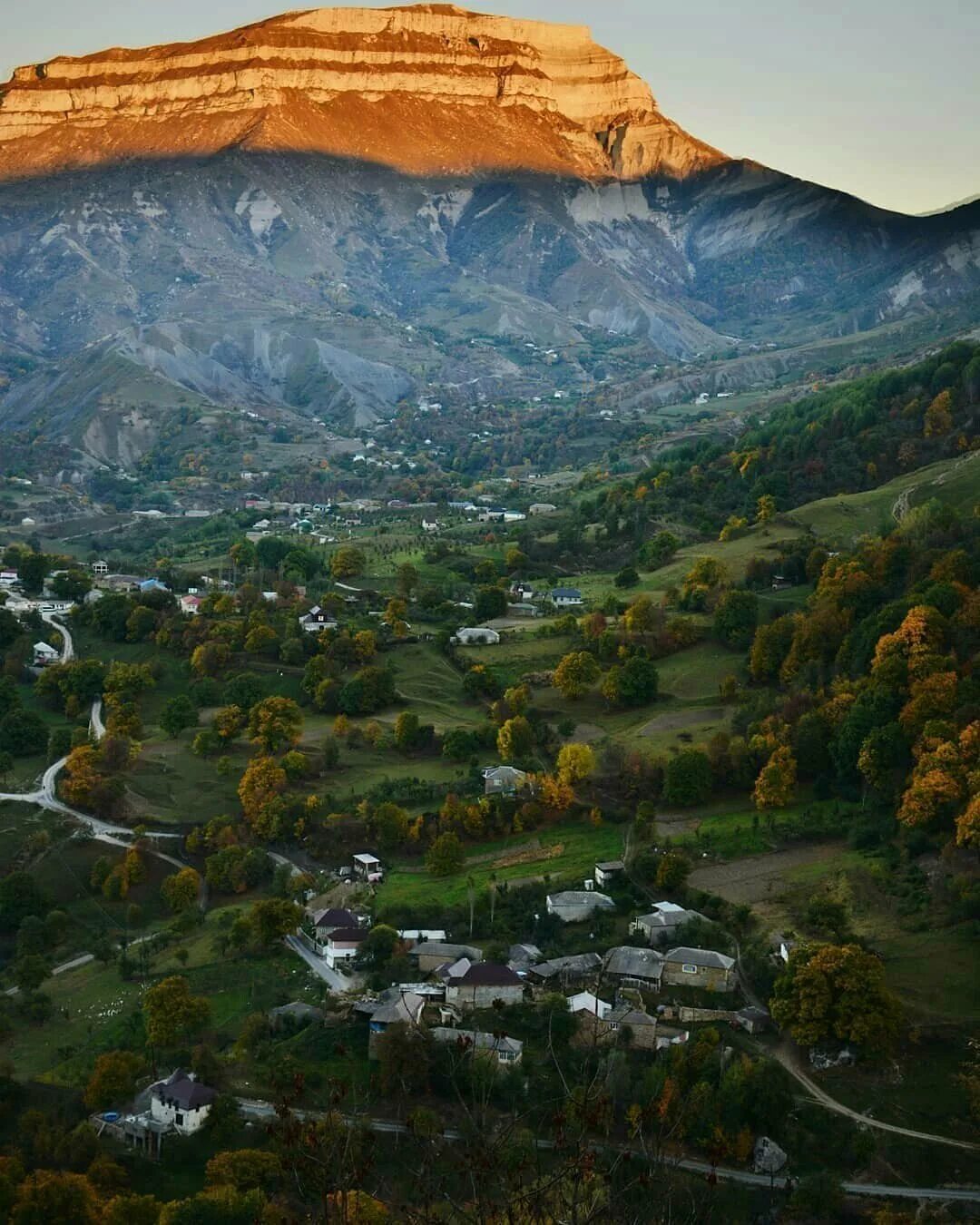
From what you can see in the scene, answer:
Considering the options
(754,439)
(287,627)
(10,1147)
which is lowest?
(10,1147)

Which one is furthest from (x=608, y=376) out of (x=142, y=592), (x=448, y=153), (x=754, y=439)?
(x=142, y=592)

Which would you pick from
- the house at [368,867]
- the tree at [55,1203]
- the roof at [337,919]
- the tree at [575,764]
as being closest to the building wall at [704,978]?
the roof at [337,919]

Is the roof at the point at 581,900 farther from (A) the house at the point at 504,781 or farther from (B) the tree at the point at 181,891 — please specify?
(B) the tree at the point at 181,891

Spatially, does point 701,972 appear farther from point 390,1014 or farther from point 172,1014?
point 172,1014

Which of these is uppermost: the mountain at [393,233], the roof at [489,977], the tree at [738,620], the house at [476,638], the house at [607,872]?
the mountain at [393,233]

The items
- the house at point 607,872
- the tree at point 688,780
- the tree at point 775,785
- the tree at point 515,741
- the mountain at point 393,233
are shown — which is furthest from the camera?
the mountain at point 393,233

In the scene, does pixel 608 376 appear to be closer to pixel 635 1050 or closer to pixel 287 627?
pixel 287 627

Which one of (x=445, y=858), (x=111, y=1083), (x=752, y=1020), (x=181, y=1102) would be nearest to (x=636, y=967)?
(x=752, y=1020)

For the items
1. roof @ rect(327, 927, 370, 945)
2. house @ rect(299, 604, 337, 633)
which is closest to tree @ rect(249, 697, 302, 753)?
house @ rect(299, 604, 337, 633)
